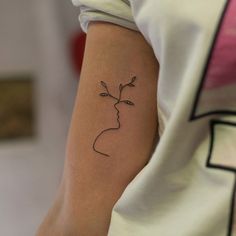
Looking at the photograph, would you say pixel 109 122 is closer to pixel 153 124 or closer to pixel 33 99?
pixel 153 124

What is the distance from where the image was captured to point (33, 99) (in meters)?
1.76

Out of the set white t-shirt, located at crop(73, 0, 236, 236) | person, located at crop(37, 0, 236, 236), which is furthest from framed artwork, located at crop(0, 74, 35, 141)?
white t-shirt, located at crop(73, 0, 236, 236)

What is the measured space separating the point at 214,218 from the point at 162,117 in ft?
0.42

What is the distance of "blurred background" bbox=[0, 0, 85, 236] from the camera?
67.6 inches

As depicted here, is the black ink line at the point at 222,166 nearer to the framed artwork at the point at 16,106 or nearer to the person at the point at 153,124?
the person at the point at 153,124

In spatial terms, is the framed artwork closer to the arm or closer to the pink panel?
the arm

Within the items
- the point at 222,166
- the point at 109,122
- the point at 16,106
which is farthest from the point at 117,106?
the point at 16,106

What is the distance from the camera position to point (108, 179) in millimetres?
613

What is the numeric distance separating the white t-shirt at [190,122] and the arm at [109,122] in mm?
29

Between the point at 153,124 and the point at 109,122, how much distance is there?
5cm

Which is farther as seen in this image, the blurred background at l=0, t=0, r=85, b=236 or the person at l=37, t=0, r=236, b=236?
the blurred background at l=0, t=0, r=85, b=236

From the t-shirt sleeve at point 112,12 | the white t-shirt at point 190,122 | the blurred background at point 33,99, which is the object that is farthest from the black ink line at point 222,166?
the blurred background at point 33,99

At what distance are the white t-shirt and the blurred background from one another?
1180mm

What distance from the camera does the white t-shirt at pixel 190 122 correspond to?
51 centimetres
